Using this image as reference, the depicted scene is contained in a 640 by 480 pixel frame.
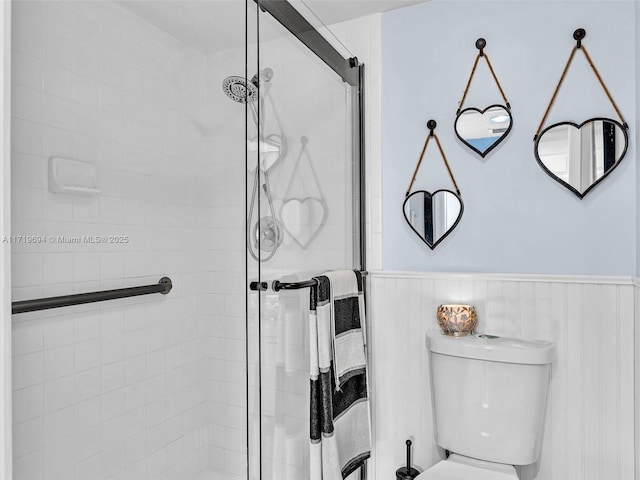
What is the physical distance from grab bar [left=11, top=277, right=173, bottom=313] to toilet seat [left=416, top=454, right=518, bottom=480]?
42.1 inches

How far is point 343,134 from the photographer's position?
1.84 m

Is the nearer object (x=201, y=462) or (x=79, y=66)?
(x=79, y=66)

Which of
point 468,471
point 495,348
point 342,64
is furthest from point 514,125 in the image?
point 468,471

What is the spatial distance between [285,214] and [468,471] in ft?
3.52

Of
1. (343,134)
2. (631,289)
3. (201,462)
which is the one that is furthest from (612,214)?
(201,462)

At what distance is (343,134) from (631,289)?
117cm

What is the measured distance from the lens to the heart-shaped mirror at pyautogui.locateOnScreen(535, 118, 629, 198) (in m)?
1.60

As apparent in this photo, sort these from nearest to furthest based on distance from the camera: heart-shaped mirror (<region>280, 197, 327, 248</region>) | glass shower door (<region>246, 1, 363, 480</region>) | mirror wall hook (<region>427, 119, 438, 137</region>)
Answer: glass shower door (<region>246, 1, 363, 480</region>)
heart-shaped mirror (<region>280, 197, 327, 248</region>)
mirror wall hook (<region>427, 119, 438, 137</region>)

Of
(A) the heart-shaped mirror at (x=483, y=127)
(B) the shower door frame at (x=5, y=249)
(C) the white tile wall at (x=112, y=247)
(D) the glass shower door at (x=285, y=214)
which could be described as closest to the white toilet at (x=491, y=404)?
(D) the glass shower door at (x=285, y=214)

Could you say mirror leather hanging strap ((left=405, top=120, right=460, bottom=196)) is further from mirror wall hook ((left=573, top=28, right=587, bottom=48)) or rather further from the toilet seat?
the toilet seat

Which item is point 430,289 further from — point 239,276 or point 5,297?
point 5,297

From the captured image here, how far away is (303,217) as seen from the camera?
1492mm

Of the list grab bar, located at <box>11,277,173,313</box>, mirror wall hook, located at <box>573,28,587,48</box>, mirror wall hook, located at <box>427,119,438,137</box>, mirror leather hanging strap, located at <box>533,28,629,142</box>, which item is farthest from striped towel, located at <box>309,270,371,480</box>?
mirror wall hook, located at <box>573,28,587,48</box>

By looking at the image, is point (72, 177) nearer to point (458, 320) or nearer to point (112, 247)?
point (112, 247)
